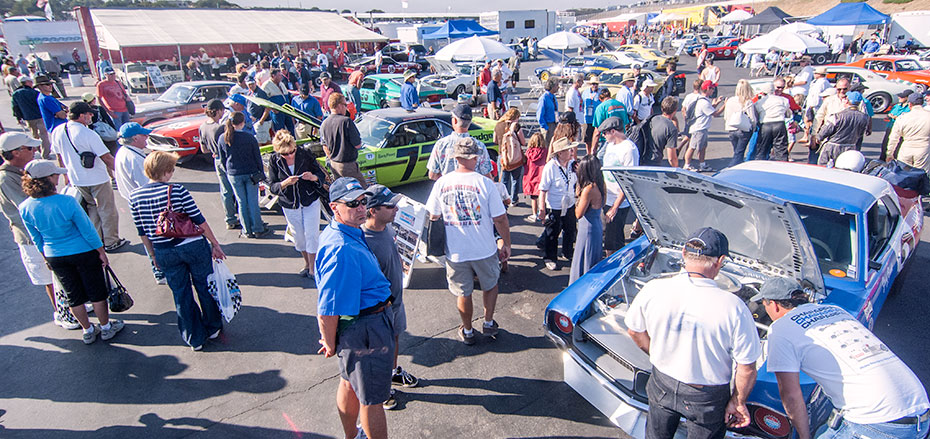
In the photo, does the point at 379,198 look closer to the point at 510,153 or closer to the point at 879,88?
the point at 510,153

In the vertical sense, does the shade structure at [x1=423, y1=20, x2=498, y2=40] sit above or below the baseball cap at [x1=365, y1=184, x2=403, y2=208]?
above

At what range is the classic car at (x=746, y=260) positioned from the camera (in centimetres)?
287

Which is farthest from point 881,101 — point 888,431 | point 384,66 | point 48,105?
point 384,66

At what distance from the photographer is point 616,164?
210 inches

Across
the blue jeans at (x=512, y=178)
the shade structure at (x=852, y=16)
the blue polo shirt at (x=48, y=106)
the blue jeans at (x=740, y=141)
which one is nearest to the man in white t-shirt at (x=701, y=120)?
the blue jeans at (x=740, y=141)

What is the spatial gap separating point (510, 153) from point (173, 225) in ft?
13.5

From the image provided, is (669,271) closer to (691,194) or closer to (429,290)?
(691,194)

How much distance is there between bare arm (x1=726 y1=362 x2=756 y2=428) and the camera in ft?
7.31

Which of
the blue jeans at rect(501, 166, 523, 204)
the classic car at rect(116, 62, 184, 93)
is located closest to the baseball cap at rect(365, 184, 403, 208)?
the blue jeans at rect(501, 166, 523, 204)

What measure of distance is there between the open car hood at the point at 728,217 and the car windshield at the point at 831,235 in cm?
40

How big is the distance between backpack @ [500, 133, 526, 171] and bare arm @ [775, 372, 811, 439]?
15.1 feet

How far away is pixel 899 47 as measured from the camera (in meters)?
25.3

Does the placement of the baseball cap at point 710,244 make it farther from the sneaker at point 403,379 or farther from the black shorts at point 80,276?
the black shorts at point 80,276

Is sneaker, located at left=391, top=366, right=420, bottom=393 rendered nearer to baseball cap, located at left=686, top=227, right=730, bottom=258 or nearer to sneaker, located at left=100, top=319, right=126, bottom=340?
baseball cap, located at left=686, top=227, right=730, bottom=258
